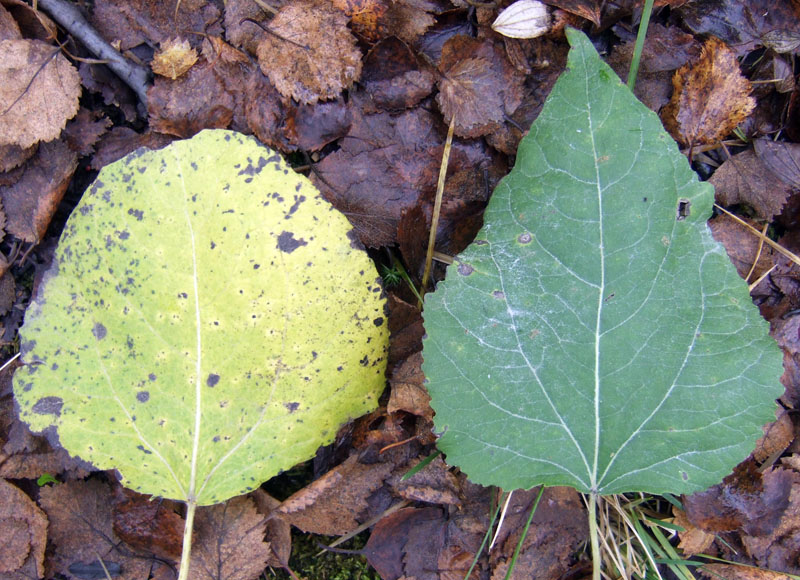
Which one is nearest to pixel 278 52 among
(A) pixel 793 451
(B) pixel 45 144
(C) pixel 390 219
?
(C) pixel 390 219

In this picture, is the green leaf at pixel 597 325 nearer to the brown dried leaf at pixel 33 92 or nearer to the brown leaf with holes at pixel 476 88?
the brown leaf with holes at pixel 476 88

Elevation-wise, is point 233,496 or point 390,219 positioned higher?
point 390,219

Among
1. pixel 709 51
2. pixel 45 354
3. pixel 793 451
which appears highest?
pixel 709 51

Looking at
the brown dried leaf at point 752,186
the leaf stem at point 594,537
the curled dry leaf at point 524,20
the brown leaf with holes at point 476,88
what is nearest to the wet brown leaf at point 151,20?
the brown leaf with holes at point 476,88

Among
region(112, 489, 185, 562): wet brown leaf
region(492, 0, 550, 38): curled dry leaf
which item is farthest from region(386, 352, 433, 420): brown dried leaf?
region(492, 0, 550, 38): curled dry leaf

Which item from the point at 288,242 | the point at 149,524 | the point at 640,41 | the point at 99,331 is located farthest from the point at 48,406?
the point at 640,41

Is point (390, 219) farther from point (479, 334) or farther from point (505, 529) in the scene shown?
point (505, 529)

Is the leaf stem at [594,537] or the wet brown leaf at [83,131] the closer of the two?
the leaf stem at [594,537]
